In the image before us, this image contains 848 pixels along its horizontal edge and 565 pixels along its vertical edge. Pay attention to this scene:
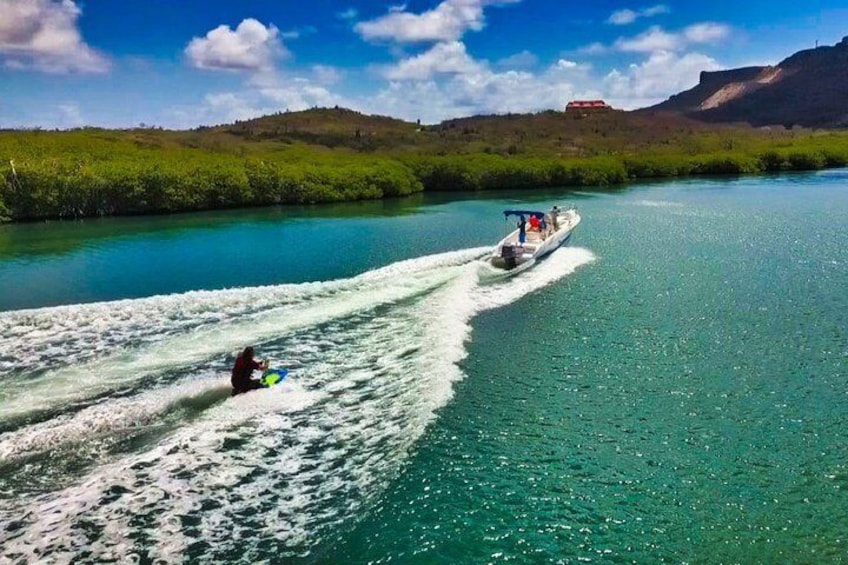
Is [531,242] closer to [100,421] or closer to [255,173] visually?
[100,421]

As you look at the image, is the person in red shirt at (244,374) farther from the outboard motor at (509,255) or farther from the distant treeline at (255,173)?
the distant treeline at (255,173)

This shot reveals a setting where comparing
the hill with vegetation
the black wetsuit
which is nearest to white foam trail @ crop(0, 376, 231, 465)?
the black wetsuit

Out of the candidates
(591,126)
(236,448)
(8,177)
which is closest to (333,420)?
(236,448)

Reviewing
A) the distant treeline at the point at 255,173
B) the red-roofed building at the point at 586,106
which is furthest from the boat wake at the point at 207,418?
the red-roofed building at the point at 586,106

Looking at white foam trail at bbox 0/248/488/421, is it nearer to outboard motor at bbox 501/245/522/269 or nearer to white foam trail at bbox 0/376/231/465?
white foam trail at bbox 0/376/231/465

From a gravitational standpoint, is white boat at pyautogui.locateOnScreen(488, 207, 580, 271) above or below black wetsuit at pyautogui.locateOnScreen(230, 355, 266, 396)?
above

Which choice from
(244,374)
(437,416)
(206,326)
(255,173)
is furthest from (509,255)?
(255,173)
